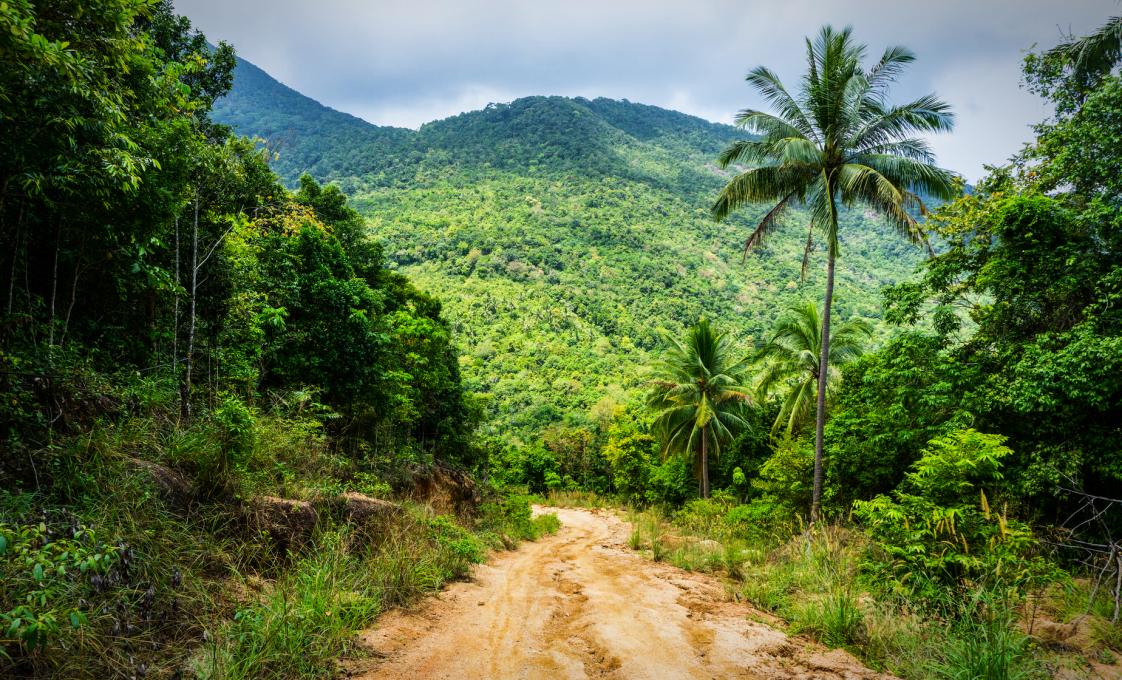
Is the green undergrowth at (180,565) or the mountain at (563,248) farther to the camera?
the mountain at (563,248)

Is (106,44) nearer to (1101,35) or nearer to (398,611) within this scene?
(398,611)

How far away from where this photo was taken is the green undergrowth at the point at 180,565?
9.95 feet

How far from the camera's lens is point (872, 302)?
218ft

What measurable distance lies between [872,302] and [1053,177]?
64738 millimetres

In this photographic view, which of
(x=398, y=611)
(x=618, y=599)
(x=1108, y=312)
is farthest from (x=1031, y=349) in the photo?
(x=398, y=611)

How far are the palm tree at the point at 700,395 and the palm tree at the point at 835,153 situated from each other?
10.9 meters

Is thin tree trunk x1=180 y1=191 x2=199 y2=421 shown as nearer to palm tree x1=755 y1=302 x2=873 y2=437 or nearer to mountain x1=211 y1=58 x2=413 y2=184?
palm tree x1=755 y1=302 x2=873 y2=437

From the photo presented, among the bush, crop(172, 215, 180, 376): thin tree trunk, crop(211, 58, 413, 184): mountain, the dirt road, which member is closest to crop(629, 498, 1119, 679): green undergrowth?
the bush

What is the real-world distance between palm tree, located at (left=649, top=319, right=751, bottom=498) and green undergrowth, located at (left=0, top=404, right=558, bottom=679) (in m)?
18.9

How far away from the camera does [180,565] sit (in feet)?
14.2

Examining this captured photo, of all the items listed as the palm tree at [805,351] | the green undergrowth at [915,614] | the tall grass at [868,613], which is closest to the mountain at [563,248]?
the palm tree at [805,351]

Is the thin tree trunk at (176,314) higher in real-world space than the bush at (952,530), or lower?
higher

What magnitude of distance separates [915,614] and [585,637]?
13.0 ft

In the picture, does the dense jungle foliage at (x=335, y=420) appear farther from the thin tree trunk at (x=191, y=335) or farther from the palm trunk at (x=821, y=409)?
the palm trunk at (x=821, y=409)
